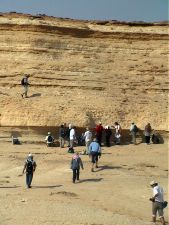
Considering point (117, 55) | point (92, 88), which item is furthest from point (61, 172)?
point (117, 55)

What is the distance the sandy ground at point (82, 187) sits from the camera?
1408cm

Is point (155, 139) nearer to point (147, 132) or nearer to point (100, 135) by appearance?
point (147, 132)

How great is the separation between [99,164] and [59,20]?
13.9m

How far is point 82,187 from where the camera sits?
57.7 feet

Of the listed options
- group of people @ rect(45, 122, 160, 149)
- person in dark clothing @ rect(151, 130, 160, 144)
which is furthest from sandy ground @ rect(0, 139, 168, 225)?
person in dark clothing @ rect(151, 130, 160, 144)

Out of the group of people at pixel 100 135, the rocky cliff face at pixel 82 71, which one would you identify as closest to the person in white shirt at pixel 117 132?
the group of people at pixel 100 135

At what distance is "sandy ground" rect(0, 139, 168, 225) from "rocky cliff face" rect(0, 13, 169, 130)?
2429 millimetres

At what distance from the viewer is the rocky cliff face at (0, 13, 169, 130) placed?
27.0m

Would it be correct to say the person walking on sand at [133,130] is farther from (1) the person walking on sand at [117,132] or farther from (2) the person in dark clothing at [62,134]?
(2) the person in dark clothing at [62,134]

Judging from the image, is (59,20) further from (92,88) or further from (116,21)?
(92,88)

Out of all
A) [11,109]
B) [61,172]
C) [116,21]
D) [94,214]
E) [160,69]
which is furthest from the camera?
[116,21]

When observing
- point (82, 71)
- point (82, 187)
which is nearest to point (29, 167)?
point (82, 187)

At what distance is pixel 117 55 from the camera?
103ft

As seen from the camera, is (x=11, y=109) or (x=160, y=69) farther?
(x=160, y=69)
